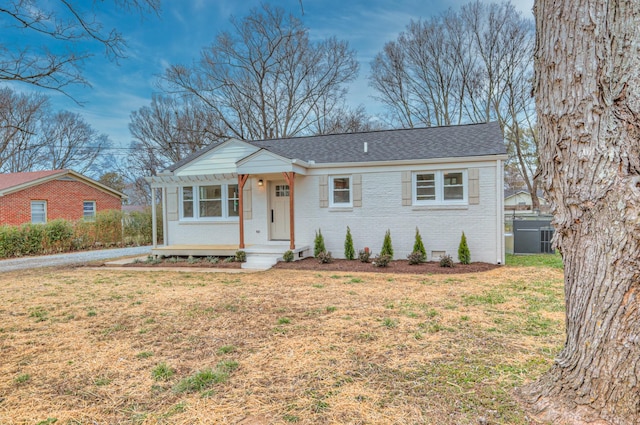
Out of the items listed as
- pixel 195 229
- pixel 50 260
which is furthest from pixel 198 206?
pixel 50 260

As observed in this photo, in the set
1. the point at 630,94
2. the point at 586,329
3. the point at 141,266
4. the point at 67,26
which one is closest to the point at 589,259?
the point at 586,329

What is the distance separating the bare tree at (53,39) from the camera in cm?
468

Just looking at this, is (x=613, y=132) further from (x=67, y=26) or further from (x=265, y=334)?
(x=67, y=26)

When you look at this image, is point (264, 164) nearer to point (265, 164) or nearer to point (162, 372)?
point (265, 164)

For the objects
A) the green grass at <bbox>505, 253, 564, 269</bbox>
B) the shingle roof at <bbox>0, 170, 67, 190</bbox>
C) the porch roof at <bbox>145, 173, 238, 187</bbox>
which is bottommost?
the green grass at <bbox>505, 253, 564, 269</bbox>

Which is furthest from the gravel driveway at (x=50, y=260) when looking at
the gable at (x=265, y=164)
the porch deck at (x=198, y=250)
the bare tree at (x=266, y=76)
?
the bare tree at (x=266, y=76)

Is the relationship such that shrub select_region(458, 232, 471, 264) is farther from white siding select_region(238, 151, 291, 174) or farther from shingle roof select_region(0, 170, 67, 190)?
shingle roof select_region(0, 170, 67, 190)

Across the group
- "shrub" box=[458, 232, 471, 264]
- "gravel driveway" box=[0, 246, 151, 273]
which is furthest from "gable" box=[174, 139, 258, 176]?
"shrub" box=[458, 232, 471, 264]

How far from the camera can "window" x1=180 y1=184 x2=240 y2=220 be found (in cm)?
1191

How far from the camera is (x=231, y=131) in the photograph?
23.9m

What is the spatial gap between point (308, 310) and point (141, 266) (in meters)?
7.48

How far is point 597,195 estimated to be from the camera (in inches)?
82.1

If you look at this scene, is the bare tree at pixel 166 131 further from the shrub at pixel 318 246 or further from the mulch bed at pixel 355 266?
the shrub at pixel 318 246

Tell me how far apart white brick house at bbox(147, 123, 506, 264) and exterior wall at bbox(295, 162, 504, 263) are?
3cm
